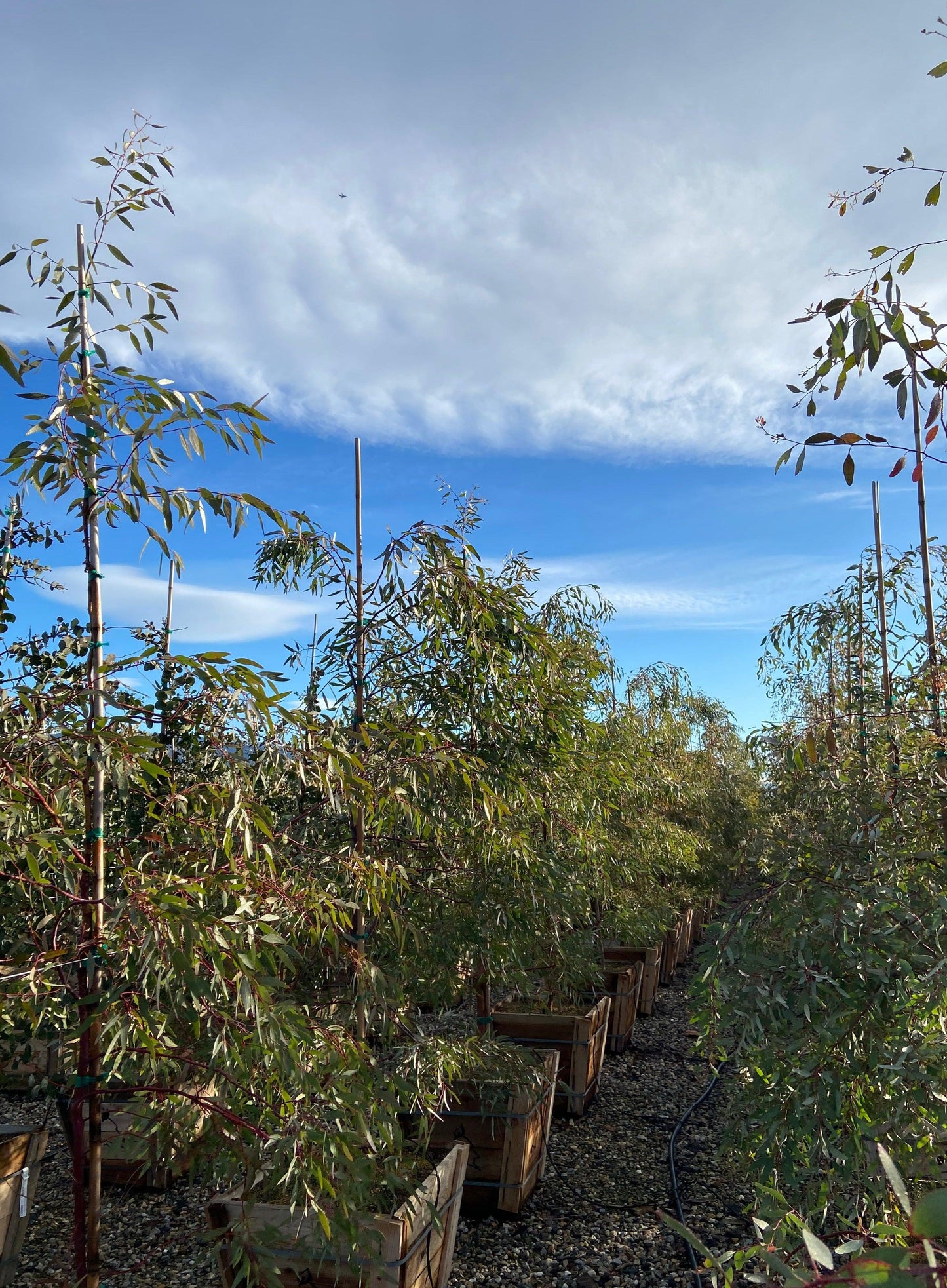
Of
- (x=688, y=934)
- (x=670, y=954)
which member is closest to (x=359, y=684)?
(x=670, y=954)

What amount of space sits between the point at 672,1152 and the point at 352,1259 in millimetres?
2327

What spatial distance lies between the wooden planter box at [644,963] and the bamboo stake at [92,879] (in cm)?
558

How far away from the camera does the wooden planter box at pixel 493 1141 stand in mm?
3330

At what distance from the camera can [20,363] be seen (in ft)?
5.45

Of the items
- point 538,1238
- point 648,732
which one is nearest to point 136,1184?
point 538,1238

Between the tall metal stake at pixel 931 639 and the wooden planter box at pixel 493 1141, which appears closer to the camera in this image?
the tall metal stake at pixel 931 639

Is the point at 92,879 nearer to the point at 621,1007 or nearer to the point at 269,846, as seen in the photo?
the point at 269,846

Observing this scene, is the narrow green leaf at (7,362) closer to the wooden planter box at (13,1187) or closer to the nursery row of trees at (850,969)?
the nursery row of trees at (850,969)

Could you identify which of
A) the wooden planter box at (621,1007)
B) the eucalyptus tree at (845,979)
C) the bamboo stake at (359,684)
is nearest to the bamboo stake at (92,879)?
the bamboo stake at (359,684)

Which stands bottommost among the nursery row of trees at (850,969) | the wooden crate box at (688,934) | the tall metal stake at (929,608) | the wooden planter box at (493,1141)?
the wooden crate box at (688,934)

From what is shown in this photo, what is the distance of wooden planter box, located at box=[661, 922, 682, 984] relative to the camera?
834cm

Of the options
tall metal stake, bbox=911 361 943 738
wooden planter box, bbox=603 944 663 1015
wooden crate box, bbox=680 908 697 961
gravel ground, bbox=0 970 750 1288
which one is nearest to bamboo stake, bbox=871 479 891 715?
tall metal stake, bbox=911 361 943 738

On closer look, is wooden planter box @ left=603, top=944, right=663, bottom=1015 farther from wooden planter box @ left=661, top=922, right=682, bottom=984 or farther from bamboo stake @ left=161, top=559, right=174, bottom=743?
→ bamboo stake @ left=161, top=559, right=174, bottom=743

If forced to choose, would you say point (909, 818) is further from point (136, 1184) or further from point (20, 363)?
point (136, 1184)
